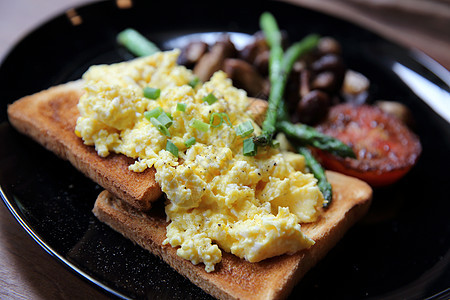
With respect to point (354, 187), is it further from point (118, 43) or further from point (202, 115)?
point (118, 43)

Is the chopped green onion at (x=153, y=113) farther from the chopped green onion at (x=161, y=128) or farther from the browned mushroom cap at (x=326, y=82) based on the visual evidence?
the browned mushroom cap at (x=326, y=82)

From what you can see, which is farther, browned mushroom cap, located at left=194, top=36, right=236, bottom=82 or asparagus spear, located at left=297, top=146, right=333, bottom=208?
browned mushroom cap, located at left=194, top=36, right=236, bottom=82

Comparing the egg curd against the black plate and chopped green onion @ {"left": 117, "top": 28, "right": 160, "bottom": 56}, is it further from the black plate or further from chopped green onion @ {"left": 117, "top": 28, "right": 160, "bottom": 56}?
chopped green onion @ {"left": 117, "top": 28, "right": 160, "bottom": 56}

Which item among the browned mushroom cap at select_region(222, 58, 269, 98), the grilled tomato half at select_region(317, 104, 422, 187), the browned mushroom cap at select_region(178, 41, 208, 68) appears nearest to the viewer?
the grilled tomato half at select_region(317, 104, 422, 187)

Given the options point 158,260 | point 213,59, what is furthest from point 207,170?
point 213,59

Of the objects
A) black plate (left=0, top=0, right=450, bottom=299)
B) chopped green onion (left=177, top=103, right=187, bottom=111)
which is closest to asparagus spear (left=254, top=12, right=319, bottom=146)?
black plate (left=0, top=0, right=450, bottom=299)

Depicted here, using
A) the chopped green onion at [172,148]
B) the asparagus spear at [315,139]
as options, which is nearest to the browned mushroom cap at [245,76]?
the asparagus spear at [315,139]
